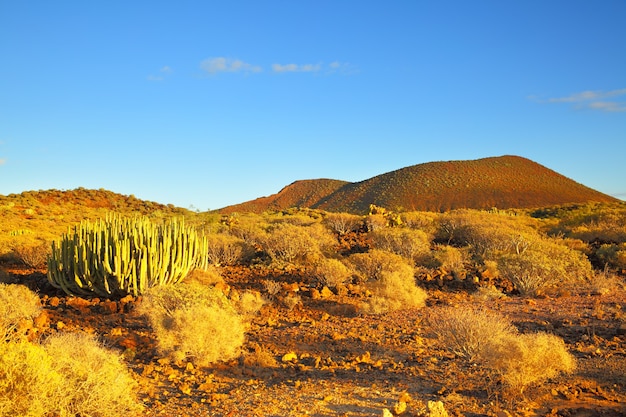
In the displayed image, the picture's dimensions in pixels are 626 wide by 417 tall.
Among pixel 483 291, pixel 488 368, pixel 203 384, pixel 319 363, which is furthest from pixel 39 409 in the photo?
pixel 483 291

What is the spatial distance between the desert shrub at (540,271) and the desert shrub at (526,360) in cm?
541

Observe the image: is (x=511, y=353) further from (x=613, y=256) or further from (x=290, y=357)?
(x=613, y=256)

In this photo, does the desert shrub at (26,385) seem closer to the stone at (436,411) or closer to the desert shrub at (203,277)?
the stone at (436,411)

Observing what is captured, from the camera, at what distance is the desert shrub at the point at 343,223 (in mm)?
20656

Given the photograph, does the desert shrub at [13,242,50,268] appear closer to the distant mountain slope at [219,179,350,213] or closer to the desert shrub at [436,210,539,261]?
the desert shrub at [436,210,539,261]

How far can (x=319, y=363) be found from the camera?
6539 mm

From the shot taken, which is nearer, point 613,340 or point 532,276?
point 613,340

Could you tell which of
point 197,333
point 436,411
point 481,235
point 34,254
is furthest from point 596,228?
point 34,254

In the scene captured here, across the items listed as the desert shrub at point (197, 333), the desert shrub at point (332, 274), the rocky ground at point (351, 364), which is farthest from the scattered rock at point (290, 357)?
the desert shrub at point (332, 274)

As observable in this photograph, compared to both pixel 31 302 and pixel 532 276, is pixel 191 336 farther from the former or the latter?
pixel 532 276

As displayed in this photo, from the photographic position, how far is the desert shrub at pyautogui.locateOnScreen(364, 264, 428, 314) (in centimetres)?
926

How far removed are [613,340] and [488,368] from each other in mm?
2320

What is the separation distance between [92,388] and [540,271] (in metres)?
9.30

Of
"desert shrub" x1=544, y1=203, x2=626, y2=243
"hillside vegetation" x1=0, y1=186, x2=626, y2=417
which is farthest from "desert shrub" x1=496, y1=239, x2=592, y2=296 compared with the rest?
"desert shrub" x1=544, y1=203, x2=626, y2=243
